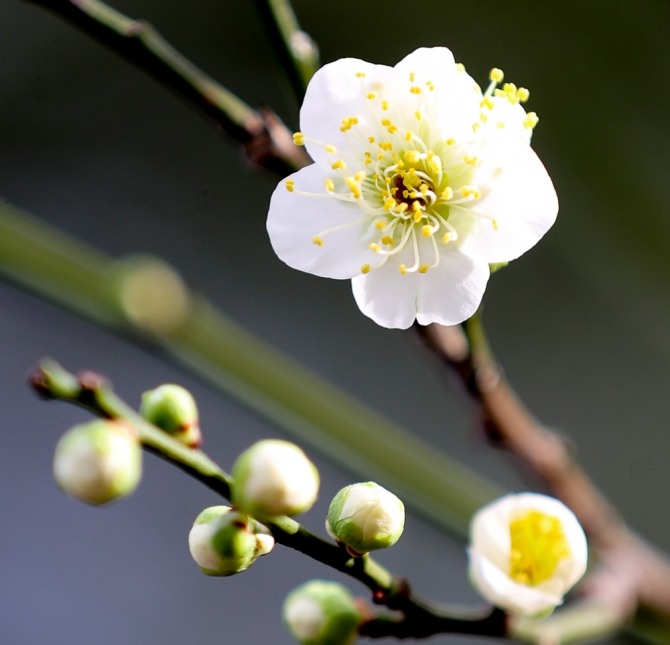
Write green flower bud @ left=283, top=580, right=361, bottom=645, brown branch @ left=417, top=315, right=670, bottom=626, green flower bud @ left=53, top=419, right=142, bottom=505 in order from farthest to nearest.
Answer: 1. brown branch @ left=417, top=315, right=670, bottom=626
2. green flower bud @ left=283, top=580, right=361, bottom=645
3. green flower bud @ left=53, top=419, right=142, bottom=505

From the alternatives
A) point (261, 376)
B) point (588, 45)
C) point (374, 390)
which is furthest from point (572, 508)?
point (374, 390)

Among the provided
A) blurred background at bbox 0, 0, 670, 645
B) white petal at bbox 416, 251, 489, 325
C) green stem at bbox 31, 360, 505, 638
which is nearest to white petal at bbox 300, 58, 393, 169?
white petal at bbox 416, 251, 489, 325

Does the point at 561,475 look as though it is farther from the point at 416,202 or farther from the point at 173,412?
the point at 173,412

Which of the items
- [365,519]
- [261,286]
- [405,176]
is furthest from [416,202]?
[261,286]

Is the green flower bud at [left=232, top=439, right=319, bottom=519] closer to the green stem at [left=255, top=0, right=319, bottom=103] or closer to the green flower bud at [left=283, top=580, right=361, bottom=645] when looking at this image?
the green flower bud at [left=283, top=580, right=361, bottom=645]

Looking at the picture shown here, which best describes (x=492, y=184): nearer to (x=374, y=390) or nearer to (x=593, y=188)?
(x=593, y=188)

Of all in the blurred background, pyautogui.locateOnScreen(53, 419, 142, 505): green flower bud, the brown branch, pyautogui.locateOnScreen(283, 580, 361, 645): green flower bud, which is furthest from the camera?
the blurred background
